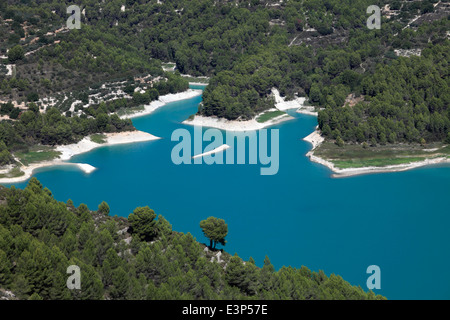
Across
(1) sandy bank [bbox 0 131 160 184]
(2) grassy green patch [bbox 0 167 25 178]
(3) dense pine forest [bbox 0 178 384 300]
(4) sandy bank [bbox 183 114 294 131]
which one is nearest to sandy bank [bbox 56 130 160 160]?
(1) sandy bank [bbox 0 131 160 184]

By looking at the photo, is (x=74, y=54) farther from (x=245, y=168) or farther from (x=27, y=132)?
(x=245, y=168)

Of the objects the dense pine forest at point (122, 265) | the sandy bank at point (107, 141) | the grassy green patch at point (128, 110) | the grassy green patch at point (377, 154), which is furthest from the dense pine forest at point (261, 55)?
the dense pine forest at point (122, 265)

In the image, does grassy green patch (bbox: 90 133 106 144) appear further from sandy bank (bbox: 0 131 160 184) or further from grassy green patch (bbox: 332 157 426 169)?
grassy green patch (bbox: 332 157 426 169)

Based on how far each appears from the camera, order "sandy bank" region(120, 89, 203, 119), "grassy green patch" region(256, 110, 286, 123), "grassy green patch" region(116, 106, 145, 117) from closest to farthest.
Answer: "grassy green patch" region(256, 110, 286, 123)
"grassy green patch" region(116, 106, 145, 117)
"sandy bank" region(120, 89, 203, 119)

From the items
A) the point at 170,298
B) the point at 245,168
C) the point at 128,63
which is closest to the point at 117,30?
the point at 128,63

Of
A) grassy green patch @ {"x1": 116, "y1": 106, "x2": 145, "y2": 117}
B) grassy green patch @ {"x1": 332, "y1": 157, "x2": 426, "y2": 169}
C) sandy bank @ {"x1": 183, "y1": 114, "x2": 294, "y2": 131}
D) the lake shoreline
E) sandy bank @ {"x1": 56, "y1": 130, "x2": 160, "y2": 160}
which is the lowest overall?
the lake shoreline

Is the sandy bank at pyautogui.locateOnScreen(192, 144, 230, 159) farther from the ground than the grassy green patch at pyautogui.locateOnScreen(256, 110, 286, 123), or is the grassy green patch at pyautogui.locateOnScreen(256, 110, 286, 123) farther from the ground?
the grassy green patch at pyautogui.locateOnScreen(256, 110, 286, 123)

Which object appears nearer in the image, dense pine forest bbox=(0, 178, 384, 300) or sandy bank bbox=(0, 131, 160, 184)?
dense pine forest bbox=(0, 178, 384, 300)

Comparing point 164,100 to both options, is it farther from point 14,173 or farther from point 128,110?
point 14,173
